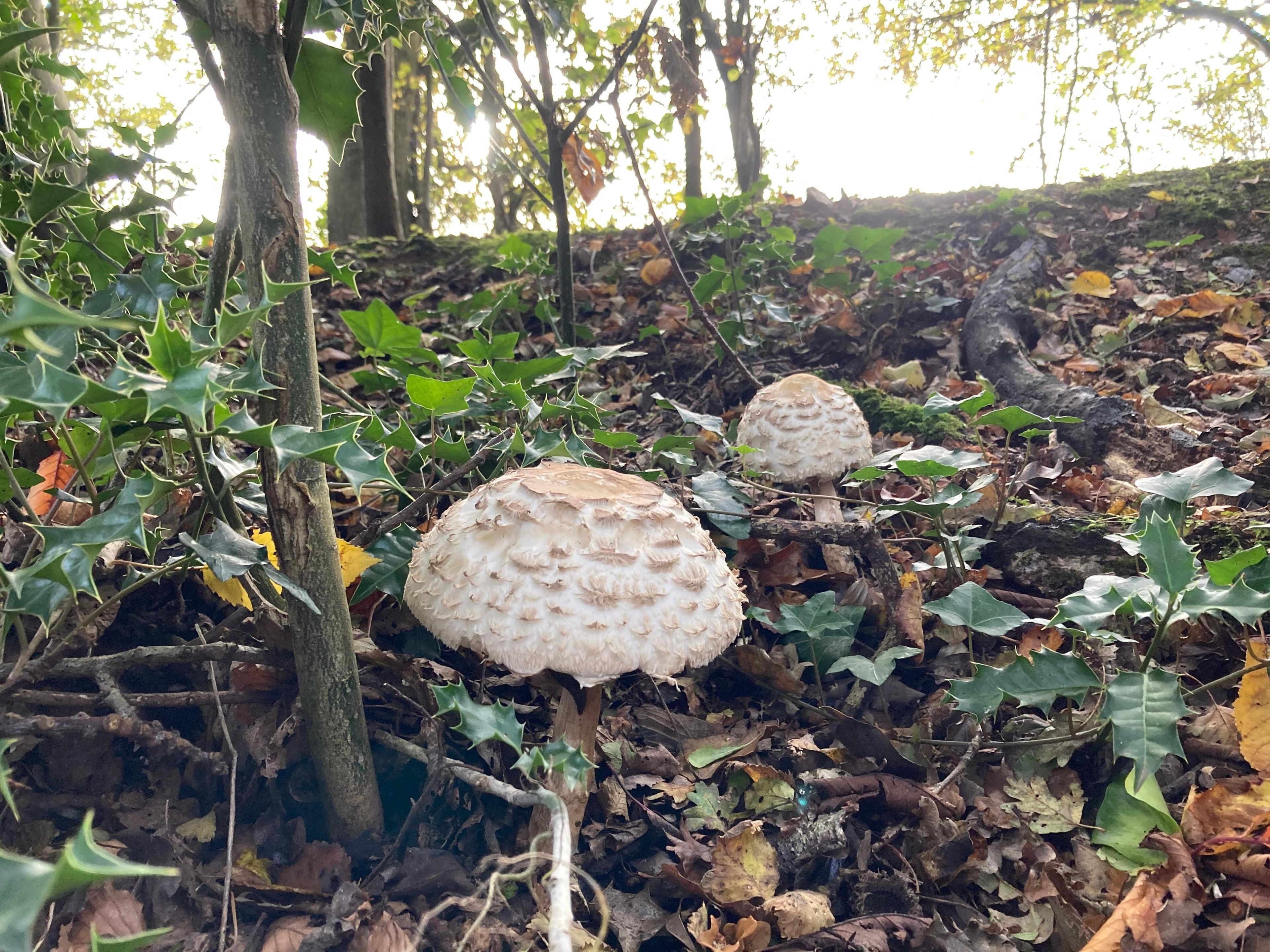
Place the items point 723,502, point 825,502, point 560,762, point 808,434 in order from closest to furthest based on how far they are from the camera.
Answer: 1. point 560,762
2. point 723,502
3. point 808,434
4. point 825,502

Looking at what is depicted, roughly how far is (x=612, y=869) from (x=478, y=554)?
1.02 meters

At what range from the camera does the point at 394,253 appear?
6.85 m

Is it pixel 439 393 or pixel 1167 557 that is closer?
A: pixel 1167 557

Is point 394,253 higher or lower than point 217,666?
higher

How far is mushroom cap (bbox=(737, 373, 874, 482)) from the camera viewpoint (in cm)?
341

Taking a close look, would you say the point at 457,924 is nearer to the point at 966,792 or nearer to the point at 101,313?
the point at 966,792

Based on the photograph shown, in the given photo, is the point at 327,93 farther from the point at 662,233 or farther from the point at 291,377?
the point at 662,233

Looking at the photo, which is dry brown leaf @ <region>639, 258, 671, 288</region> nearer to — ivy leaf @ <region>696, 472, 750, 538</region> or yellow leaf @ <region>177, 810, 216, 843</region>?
ivy leaf @ <region>696, 472, 750, 538</region>

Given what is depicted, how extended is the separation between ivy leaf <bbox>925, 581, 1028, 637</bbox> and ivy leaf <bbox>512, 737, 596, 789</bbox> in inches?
45.2

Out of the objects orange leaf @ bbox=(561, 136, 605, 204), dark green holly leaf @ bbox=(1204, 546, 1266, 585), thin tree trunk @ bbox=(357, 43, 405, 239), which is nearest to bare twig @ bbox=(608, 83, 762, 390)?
orange leaf @ bbox=(561, 136, 605, 204)

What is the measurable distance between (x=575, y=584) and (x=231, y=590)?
101 centimetres

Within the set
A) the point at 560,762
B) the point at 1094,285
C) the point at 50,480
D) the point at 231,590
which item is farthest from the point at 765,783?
the point at 1094,285

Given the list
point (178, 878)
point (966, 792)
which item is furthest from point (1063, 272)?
point (178, 878)

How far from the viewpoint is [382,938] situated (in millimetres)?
1678
